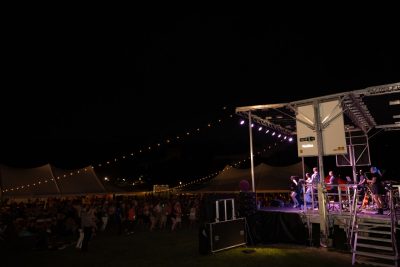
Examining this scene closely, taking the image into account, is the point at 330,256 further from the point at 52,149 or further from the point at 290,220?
the point at 52,149

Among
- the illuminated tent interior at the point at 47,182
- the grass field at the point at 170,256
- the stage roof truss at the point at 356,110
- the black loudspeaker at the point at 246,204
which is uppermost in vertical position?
the stage roof truss at the point at 356,110

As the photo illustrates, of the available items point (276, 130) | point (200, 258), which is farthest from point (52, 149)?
point (200, 258)

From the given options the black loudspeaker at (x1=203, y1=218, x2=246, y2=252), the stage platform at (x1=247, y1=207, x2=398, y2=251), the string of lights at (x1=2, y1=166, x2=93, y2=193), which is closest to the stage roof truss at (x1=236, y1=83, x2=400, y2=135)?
the stage platform at (x1=247, y1=207, x2=398, y2=251)

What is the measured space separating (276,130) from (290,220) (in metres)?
6.71

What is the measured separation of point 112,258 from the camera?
10250 mm

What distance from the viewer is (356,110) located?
13.1 metres

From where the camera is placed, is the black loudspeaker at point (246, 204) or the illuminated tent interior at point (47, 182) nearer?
the black loudspeaker at point (246, 204)

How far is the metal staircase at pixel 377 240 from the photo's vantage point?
8.50 meters

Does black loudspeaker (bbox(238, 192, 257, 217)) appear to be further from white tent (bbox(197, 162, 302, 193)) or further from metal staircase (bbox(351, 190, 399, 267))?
white tent (bbox(197, 162, 302, 193))

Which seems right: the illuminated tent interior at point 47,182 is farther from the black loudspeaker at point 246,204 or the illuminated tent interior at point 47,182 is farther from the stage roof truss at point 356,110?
the black loudspeaker at point 246,204

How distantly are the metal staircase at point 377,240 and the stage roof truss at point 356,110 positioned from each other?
3.20 metres

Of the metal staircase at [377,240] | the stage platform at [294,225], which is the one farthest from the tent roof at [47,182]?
the metal staircase at [377,240]

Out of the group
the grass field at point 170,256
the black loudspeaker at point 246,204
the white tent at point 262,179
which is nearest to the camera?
the grass field at point 170,256

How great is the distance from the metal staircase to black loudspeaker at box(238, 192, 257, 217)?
3.51 m
